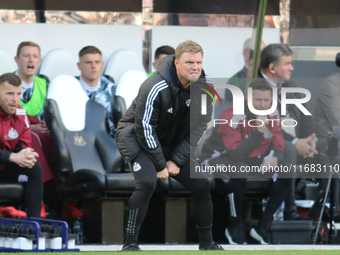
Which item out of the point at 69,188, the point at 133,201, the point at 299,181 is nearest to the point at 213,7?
the point at 299,181

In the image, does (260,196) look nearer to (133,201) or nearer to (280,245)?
(280,245)

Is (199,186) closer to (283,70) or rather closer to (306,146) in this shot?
(306,146)

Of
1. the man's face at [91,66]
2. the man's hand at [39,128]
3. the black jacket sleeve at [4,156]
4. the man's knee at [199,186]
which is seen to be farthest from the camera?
the man's face at [91,66]

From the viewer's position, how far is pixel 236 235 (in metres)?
5.68

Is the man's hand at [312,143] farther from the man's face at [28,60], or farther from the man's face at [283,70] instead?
the man's face at [28,60]

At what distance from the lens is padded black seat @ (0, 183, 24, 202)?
5340 millimetres

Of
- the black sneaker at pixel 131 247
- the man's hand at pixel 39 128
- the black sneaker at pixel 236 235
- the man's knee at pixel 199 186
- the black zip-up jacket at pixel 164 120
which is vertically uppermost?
the black zip-up jacket at pixel 164 120

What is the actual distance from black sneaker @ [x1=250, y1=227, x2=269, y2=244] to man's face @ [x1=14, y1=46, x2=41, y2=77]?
2434 mm

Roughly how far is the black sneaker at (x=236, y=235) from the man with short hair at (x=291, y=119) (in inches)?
19.8

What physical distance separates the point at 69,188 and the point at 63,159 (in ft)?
0.81

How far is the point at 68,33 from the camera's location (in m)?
6.64

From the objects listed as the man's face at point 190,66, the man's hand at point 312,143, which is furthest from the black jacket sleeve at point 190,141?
the man's hand at point 312,143

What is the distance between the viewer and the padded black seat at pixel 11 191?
5340 millimetres

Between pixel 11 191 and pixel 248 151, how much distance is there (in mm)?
1961
